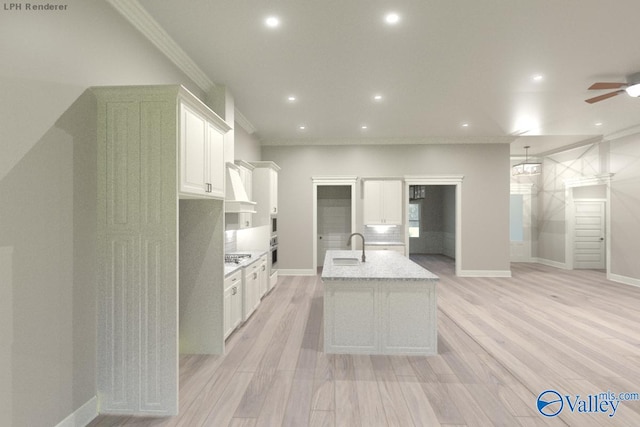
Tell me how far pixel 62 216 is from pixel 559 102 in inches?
247

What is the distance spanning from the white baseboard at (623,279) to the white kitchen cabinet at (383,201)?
4.79 meters

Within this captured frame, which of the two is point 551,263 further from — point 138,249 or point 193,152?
point 138,249

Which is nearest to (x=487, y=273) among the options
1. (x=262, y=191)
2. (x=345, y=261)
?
(x=345, y=261)

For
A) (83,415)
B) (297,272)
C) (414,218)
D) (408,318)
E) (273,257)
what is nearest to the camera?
(83,415)

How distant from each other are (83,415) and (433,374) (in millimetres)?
2756

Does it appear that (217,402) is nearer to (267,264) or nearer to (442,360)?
(442,360)

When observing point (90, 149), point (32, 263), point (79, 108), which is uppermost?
point (79, 108)

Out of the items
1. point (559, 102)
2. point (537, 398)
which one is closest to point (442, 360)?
point (537, 398)

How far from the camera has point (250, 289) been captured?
4270mm

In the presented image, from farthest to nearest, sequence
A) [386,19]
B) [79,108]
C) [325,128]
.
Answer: [325,128] < [386,19] < [79,108]

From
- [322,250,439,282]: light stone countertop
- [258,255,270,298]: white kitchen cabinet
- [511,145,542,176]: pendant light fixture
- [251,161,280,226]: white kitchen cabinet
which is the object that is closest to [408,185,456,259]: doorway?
[511,145,542,176]: pendant light fixture

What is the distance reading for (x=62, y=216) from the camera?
75.7 inches

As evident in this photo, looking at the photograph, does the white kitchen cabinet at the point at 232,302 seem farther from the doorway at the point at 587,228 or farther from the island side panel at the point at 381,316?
the doorway at the point at 587,228

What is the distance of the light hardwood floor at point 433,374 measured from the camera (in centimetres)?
220
